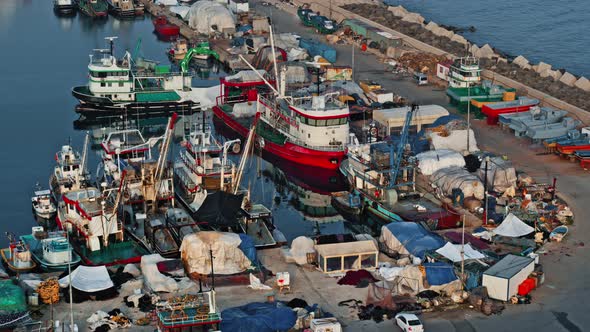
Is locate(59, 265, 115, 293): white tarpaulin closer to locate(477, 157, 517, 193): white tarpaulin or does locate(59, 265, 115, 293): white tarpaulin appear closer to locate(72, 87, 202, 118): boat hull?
locate(477, 157, 517, 193): white tarpaulin

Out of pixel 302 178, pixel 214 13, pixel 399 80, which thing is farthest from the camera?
pixel 214 13

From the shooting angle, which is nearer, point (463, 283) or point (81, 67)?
point (463, 283)

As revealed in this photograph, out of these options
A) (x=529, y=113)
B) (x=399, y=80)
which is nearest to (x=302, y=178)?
(x=529, y=113)

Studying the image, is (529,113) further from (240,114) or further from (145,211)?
(145,211)

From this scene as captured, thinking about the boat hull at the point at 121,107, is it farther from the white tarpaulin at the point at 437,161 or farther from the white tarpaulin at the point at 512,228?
the white tarpaulin at the point at 512,228

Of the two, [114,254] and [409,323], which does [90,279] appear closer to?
[114,254]

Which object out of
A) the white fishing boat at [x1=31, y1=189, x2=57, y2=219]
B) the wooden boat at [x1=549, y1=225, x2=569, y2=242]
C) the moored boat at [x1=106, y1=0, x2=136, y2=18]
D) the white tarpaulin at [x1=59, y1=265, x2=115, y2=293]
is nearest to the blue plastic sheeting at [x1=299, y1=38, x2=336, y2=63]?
the moored boat at [x1=106, y1=0, x2=136, y2=18]
